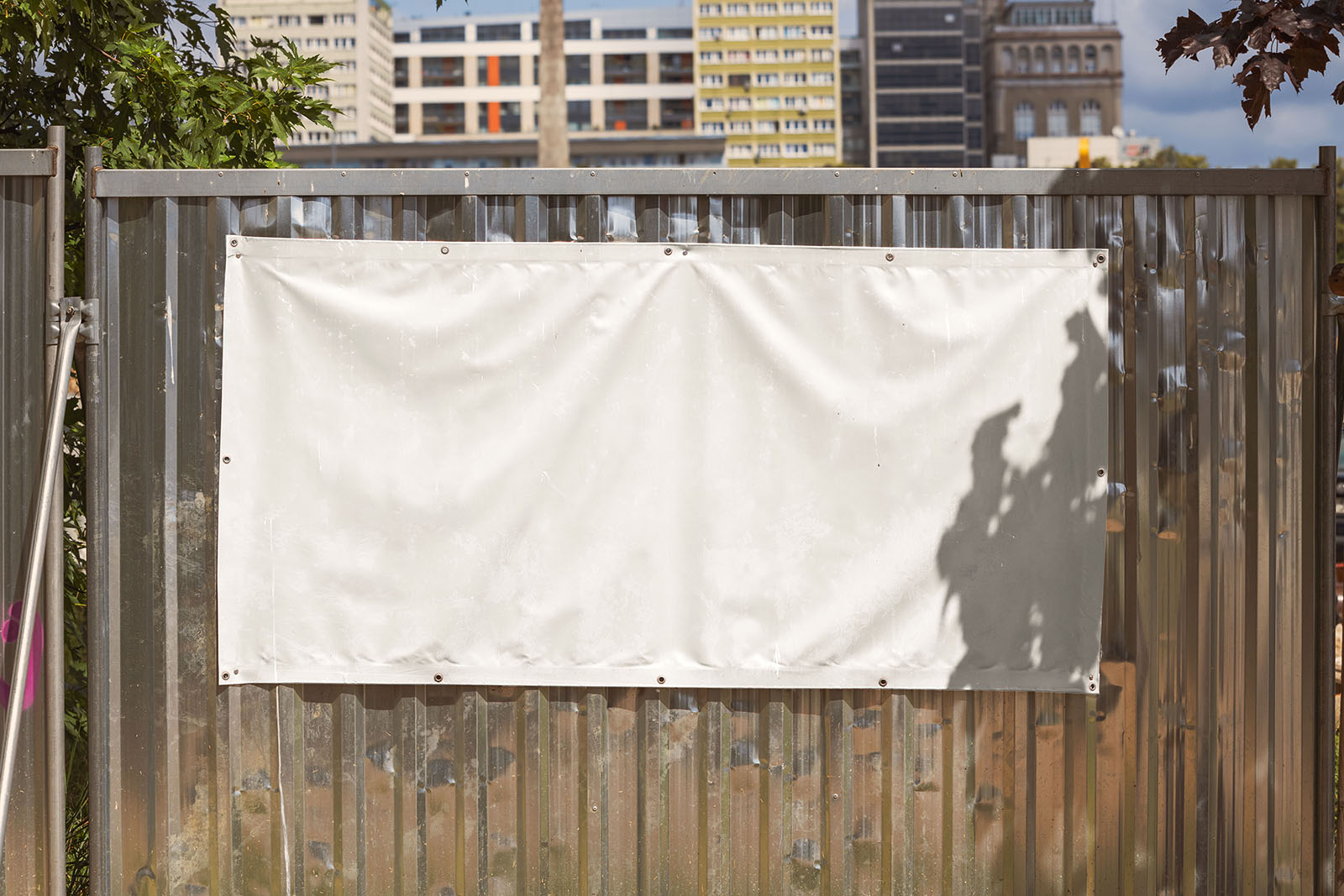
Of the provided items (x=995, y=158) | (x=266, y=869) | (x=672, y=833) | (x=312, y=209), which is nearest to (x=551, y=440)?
(x=312, y=209)

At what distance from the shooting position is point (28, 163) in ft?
12.4

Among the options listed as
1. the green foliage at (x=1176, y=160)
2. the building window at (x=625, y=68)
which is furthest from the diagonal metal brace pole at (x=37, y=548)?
the building window at (x=625, y=68)

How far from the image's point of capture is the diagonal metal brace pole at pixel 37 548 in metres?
3.47

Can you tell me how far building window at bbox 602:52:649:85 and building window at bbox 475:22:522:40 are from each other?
40.2ft

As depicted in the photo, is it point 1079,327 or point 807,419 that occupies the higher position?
point 1079,327

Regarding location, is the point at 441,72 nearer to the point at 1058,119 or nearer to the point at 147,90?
the point at 1058,119

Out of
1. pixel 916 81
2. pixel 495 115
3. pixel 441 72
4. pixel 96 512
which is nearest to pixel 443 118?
pixel 441 72

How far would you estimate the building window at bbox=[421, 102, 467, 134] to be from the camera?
12350 centimetres

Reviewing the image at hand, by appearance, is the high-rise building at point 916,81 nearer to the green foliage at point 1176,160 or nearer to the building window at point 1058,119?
the building window at point 1058,119

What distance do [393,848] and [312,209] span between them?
7.15 ft

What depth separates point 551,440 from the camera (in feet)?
12.5

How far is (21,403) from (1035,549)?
342 cm

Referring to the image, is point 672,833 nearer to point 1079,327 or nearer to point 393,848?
point 393,848

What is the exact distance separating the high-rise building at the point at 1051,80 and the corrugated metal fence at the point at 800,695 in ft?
484
